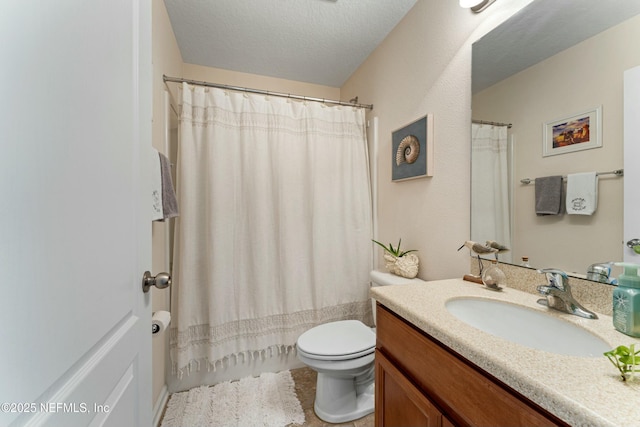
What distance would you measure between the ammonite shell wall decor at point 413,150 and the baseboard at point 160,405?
199 centimetres

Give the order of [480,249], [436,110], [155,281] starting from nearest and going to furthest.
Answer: [155,281], [480,249], [436,110]

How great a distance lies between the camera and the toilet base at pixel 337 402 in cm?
136

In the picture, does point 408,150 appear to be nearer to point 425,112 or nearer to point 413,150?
point 413,150

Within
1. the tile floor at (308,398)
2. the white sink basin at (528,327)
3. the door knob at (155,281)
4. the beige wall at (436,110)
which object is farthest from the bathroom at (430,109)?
the tile floor at (308,398)

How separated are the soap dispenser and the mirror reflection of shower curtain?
0.37m

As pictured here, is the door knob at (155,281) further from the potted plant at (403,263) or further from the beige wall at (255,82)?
the beige wall at (255,82)

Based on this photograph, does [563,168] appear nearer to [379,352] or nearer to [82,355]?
[379,352]

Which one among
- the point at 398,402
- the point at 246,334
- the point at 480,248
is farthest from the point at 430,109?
the point at 246,334

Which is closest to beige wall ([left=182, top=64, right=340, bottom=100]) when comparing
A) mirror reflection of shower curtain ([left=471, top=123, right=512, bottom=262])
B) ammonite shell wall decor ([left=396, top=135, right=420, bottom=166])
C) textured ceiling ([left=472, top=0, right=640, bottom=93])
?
ammonite shell wall decor ([left=396, top=135, right=420, bottom=166])

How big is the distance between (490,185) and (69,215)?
1.36 meters

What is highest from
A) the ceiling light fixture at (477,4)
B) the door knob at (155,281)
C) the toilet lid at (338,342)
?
the ceiling light fixture at (477,4)

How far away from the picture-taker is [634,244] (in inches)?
27.3

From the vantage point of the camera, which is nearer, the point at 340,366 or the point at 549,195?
the point at 549,195

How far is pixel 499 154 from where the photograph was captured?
1039 mm
